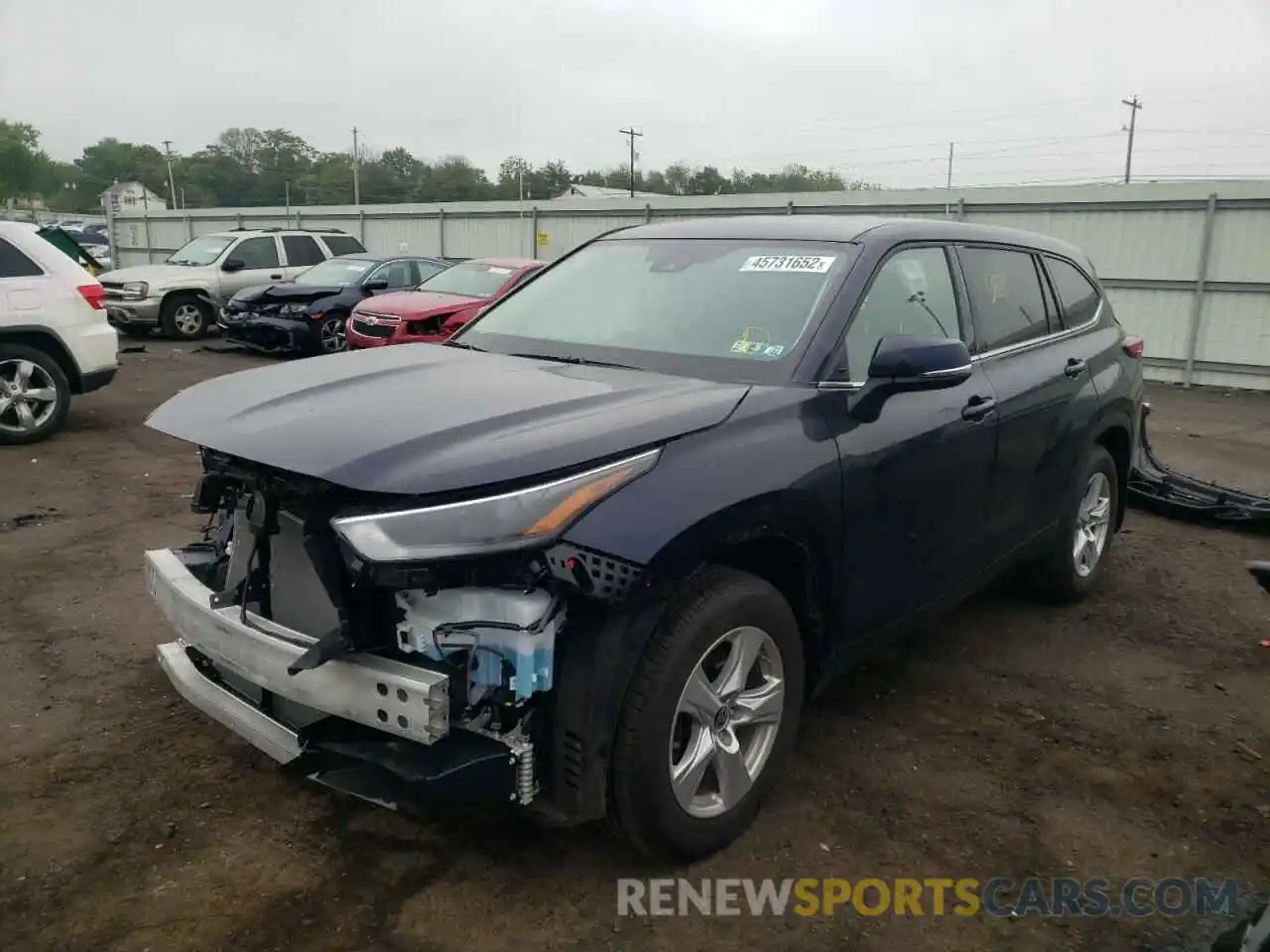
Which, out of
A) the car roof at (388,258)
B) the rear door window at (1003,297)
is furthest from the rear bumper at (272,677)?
the car roof at (388,258)

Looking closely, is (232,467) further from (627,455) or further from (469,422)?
(627,455)

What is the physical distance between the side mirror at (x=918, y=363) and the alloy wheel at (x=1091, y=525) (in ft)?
6.76

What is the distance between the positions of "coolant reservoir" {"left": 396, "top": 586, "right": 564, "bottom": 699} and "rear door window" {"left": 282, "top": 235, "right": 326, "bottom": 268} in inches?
623

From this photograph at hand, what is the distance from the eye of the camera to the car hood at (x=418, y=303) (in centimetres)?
1092

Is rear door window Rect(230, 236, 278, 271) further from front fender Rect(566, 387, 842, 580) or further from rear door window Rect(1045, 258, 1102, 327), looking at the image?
front fender Rect(566, 387, 842, 580)

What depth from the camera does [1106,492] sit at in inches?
204

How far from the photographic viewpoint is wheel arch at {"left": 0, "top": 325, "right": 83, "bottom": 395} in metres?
8.04

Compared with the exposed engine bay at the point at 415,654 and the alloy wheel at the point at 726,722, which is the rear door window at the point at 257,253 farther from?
the alloy wheel at the point at 726,722

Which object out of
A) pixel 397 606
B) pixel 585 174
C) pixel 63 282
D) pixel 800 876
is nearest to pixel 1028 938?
pixel 800 876

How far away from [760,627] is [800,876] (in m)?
0.73

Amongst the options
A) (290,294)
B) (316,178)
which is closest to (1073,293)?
(290,294)

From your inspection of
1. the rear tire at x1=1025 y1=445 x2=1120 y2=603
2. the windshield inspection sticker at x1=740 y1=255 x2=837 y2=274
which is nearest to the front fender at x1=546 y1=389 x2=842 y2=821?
the windshield inspection sticker at x1=740 y1=255 x2=837 y2=274

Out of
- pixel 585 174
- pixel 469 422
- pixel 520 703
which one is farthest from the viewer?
pixel 585 174

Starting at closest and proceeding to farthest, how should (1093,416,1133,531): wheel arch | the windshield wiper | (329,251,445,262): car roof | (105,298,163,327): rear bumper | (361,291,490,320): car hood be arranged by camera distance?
1. the windshield wiper
2. (1093,416,1133,531): wheel arch
3. (361,291,490,320): car hood
4. (329,251,445,262): car roof
5. (105,298,163,327): rear bumper
